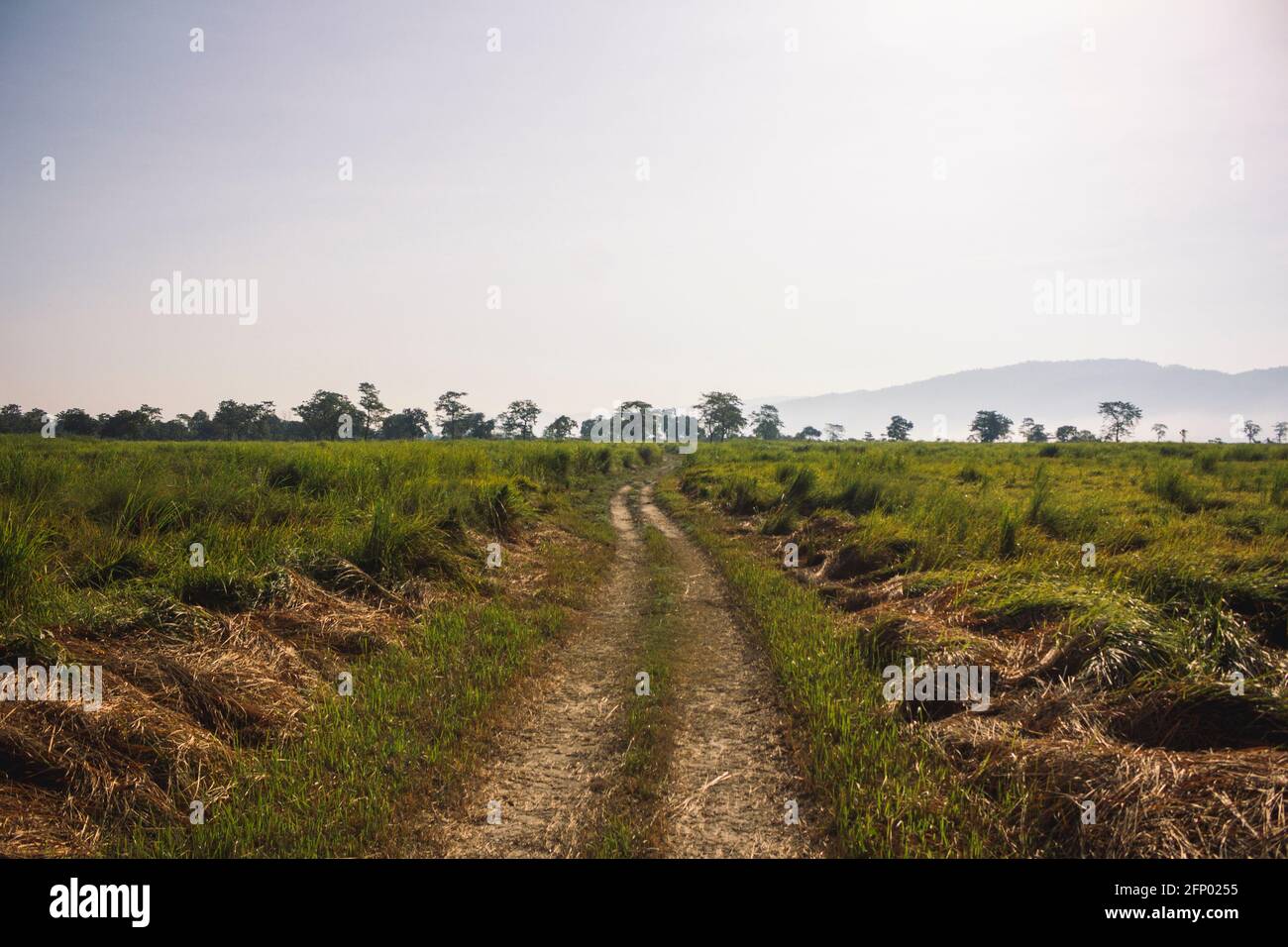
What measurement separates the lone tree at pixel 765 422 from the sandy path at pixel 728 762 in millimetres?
164626

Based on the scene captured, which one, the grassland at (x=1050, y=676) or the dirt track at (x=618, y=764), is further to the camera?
the dirt track at (x=618, y=764)

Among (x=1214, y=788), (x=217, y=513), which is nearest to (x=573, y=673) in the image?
(x=1214, y=788)

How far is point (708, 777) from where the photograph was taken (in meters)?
4.83

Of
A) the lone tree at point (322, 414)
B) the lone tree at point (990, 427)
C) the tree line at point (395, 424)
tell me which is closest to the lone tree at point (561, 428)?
the tree line at point (395, 424)

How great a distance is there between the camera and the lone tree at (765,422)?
169012mm

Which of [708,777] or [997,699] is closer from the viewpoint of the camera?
[708,777]

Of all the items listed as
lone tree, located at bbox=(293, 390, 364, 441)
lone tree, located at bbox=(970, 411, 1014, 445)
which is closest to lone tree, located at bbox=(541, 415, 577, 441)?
lone tree, located at bbox=(293, 390, 364, 441)

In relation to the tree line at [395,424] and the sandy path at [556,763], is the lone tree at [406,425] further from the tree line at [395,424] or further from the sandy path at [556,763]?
the sandy path at [556,763]

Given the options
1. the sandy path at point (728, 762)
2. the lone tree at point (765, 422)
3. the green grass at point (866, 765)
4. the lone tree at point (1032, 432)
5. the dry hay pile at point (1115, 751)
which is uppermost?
the lone tree at point (765, 422)

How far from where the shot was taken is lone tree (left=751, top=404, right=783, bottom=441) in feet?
555

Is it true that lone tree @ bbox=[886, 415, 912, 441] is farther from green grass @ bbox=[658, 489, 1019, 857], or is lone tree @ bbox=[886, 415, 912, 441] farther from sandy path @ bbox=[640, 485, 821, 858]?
sandy path @ bbox=[640, 485, 821, 858]

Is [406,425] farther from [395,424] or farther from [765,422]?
[765,422]
